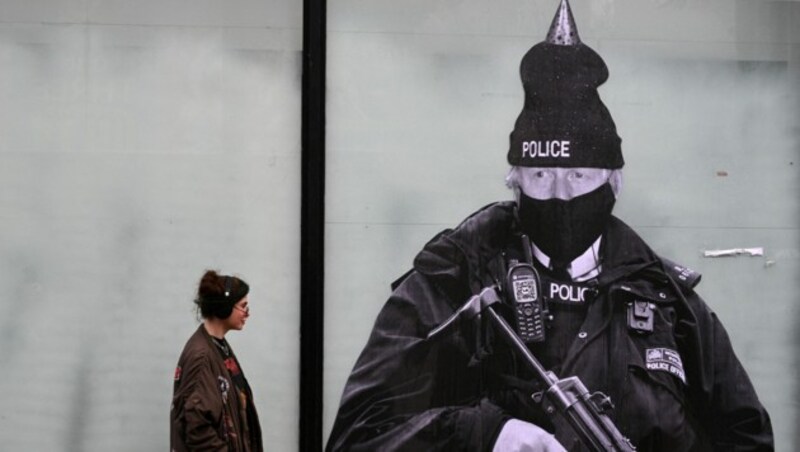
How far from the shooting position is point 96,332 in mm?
6297

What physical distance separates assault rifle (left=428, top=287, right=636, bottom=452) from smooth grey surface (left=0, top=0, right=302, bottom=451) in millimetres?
1111

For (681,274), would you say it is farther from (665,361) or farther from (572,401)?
(572,401)

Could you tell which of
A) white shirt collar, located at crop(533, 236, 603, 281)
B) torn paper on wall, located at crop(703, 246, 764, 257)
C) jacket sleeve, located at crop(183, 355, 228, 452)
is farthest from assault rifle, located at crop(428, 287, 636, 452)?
jacket sleeve, located at crop(183, 355, 228, 452)

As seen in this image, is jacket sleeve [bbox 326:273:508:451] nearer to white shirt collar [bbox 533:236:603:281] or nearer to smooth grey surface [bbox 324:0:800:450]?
smooth grey surface [bbox 324:0:800:450]

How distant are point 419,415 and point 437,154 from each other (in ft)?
4.63

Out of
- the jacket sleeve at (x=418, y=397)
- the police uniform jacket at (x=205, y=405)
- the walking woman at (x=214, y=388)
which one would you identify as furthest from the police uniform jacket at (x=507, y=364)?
the police uniform jacket at (x=205, y=405)

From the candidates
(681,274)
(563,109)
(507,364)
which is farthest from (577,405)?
(563,109)

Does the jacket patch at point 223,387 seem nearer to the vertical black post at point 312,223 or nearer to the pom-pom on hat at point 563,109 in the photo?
the vertical black post at point 312,223

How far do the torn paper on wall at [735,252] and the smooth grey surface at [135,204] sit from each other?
2.28 metres

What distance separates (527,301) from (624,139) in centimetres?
105

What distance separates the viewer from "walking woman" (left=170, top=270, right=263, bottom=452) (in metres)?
4.88

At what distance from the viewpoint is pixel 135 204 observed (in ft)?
20.7

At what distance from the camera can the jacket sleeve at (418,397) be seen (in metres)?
6.23

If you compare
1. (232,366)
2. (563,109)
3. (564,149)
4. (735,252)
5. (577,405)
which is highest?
(563,109)
